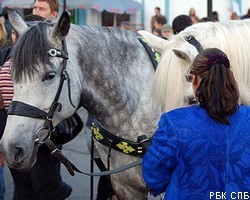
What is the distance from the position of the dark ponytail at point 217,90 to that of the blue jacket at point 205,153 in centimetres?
4

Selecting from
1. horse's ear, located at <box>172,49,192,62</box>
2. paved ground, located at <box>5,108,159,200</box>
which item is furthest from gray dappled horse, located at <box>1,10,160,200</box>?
paved ground, located at <box>5,108,159,200</box>

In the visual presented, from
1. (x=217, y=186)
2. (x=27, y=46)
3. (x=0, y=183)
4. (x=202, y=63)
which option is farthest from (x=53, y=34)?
(x=0, y=183)

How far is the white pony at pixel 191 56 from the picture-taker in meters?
2.33

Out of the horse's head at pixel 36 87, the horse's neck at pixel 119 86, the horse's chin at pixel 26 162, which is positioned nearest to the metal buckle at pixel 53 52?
the horse's head at pixel 36 87

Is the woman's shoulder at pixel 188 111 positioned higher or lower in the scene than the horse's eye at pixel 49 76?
lower

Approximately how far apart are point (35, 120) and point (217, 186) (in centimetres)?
96

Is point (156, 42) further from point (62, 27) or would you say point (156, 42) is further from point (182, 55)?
point (62, 27)

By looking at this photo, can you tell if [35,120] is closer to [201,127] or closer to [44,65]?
[44,65]

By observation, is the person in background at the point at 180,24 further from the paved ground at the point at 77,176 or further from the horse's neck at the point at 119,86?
the horse's neck at the point at 119,86

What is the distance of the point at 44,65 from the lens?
7.99 feet

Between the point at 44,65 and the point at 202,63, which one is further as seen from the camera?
the point at 44,65

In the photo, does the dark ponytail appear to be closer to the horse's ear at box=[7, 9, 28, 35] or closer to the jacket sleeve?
the jacket sleeve

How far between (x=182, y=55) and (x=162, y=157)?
1.89 ft

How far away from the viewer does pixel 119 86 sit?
278 centimetres
